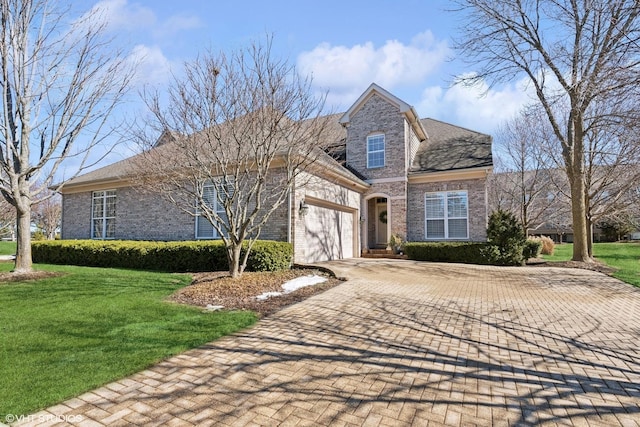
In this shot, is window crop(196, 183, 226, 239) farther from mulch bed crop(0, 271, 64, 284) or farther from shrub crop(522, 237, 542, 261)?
shrub crop(522, 237, 542, 261)

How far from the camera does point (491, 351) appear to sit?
4.29 m

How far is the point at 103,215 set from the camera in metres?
16.7

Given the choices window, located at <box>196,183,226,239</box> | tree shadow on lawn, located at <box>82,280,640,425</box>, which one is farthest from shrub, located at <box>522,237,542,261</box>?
window, located at <box>196,183,226,239</box>

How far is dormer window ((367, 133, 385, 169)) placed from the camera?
17.2m

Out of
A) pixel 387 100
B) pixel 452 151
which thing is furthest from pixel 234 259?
pixel 452 151

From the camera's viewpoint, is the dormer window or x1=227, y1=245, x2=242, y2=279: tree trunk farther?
the dormer window

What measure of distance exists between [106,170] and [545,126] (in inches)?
992


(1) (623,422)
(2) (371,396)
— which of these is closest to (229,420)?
(2) (371,396)

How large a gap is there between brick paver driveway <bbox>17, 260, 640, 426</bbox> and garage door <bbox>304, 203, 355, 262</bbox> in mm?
6449

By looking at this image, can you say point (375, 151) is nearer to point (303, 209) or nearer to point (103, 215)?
point (303, 209)

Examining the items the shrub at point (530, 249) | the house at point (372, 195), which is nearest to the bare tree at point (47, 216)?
the house at point (372, 195)

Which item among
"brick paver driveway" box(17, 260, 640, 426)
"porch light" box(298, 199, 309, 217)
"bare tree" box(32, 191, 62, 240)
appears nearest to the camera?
"brick paver driveway" box(17, 260, 640, 426)

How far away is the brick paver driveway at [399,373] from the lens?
9.22 feet

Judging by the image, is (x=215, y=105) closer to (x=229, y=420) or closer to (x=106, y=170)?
(x=229, y=420)
